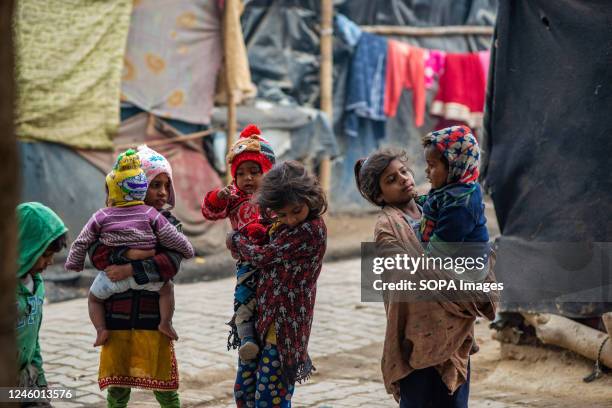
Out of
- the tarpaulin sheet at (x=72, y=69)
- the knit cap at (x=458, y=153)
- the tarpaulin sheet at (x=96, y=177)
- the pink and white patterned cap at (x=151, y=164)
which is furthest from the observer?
the tarpaulin sheet at (x=96, y=177)

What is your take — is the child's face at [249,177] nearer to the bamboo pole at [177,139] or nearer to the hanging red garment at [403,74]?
the bamboo pole at [177,139]

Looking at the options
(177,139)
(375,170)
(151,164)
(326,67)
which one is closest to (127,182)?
(151,164)

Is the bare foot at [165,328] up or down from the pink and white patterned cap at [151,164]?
down

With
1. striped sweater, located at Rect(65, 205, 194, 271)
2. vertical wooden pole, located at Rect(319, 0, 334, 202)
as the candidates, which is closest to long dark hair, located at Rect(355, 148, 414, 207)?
striped sweater, located at Rect(65, 205, 194, 271)

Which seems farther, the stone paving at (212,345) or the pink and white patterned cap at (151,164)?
the stone paving at (212,345)

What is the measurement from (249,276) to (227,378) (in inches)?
75.7

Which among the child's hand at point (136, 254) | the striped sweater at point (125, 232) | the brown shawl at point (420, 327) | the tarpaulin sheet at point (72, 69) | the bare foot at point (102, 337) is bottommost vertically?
the bare foot at point (102, 337)

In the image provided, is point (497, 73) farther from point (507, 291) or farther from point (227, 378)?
point (227, 378)

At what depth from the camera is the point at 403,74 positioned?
1336 cm

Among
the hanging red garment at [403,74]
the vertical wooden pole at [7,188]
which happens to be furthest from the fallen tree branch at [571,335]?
the hanging red garment at [403,74]

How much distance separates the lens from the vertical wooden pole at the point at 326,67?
12.4 metres

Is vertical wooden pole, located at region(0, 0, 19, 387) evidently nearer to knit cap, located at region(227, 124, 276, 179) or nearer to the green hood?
the green hood

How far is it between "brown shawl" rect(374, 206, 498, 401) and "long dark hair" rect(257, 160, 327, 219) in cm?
33

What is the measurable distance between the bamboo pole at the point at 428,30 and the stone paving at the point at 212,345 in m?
5.86
